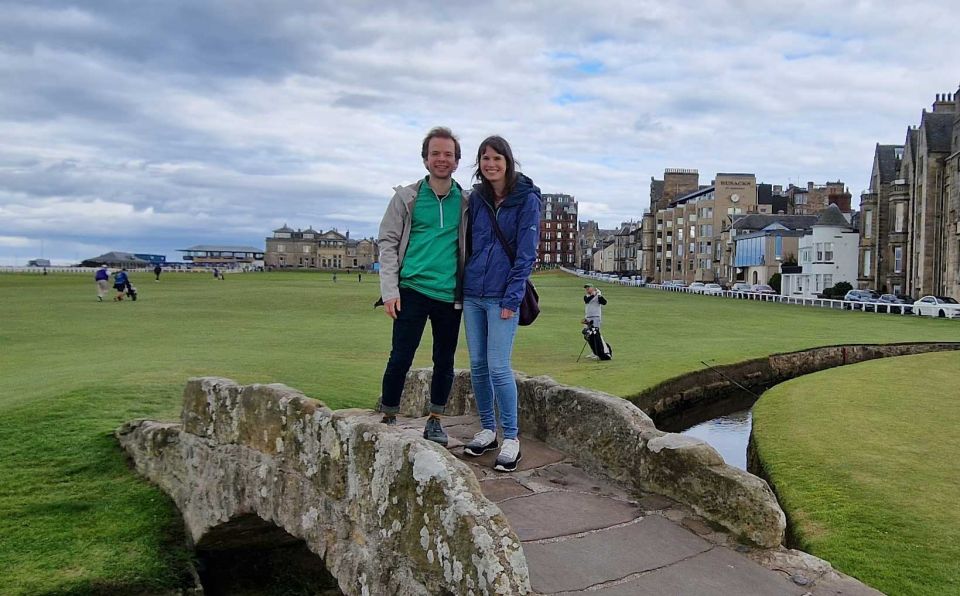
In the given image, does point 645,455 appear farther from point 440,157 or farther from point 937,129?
point 937,129

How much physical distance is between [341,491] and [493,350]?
1747 mm

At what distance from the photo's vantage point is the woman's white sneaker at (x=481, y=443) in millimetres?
6875

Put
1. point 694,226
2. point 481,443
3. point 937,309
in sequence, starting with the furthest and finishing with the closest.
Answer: point 694,226
point 937,309
point 481,443

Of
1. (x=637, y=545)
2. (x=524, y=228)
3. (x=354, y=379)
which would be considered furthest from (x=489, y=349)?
(x=354, y=379)

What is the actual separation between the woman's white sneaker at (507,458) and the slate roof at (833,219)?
76274 mm

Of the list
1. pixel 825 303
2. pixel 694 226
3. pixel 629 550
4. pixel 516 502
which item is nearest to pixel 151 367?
pixel 516 502

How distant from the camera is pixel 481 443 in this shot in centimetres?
688

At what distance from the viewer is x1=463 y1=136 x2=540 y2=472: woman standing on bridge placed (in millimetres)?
6305

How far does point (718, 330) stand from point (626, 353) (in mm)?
11243

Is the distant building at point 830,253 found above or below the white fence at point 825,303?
above

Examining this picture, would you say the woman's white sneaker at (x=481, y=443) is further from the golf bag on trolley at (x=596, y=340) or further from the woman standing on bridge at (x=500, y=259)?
the golf bag on trolley at (x=596, y=340)

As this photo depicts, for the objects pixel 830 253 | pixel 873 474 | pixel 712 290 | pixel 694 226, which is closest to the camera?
pixel 873 474

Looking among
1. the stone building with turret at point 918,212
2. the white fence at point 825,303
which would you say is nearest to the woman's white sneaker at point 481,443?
the white fence at point 825,303

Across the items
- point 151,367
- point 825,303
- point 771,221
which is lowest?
point 825,303
